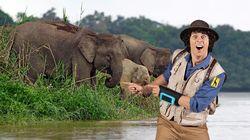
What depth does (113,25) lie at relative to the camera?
89500mm

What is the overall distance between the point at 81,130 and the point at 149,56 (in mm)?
10234

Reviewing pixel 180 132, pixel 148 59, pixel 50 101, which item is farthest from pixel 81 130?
pixel 148 59

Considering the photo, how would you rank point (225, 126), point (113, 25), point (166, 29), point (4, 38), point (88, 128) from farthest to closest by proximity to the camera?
point (113, 25) → point (166, 29) → point (4, 38) → point (225, 126) → point (88, 128)

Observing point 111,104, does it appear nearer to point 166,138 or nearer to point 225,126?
point 225,126

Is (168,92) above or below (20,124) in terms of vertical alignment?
above

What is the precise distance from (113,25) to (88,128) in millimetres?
77329

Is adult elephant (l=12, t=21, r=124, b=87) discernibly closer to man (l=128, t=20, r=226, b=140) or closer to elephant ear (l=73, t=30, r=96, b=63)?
elephant ear (l=73, t=30, r=96, b=63)

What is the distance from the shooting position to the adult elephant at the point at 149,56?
21.8 metres

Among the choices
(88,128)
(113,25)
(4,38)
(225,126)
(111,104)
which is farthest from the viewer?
(113,25)

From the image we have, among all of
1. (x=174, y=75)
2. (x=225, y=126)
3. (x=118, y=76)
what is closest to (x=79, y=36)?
(x=118, y=76)

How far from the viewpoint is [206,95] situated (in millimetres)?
6121

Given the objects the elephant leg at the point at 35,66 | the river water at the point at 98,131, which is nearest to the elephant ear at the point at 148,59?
the elephant leg at the point at 35,66

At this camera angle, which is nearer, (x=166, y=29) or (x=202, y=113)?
(x=202, y=113)

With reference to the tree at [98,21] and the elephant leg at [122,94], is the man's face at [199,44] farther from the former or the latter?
the tree at [98,21]
